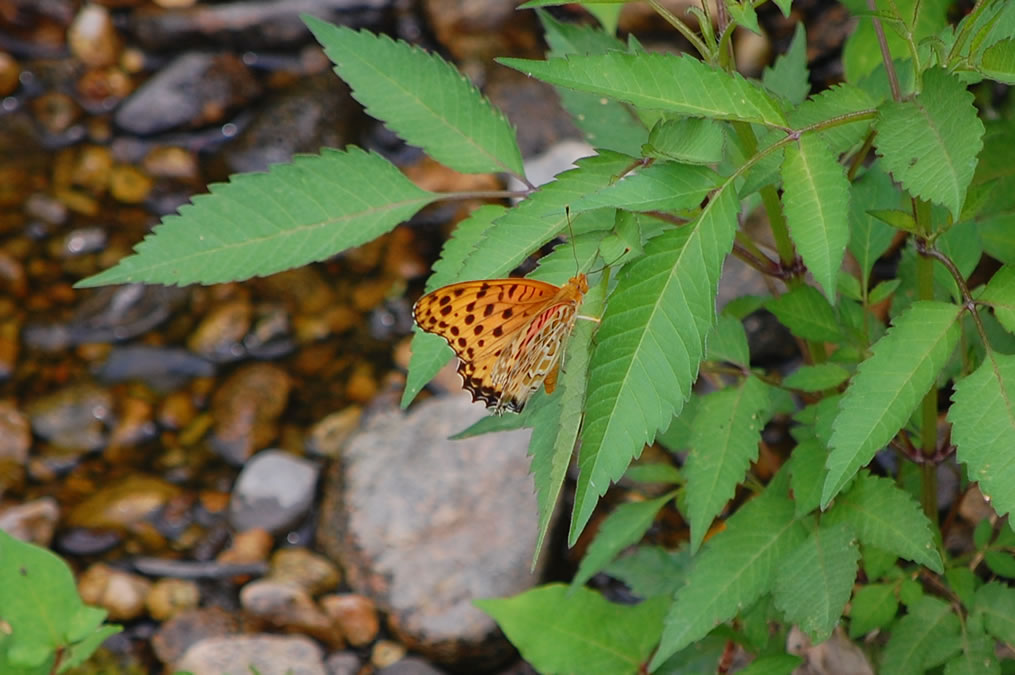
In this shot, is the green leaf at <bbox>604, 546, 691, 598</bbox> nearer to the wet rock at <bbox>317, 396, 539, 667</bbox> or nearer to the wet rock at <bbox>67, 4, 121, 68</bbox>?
the wet rock at <bbox>317, 396, 539, 667</bbox>

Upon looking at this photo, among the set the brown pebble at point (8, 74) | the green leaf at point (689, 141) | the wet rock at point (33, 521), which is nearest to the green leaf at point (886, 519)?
the green leaf at point (689, 141)

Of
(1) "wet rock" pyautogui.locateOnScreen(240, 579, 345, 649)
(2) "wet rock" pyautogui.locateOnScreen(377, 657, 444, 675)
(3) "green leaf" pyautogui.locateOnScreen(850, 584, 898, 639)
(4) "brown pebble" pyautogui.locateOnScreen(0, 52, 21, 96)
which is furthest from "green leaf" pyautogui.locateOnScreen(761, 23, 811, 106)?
(4) "brown pebble" pyautogui.locateOnScreen(0, 52, 21, 96)

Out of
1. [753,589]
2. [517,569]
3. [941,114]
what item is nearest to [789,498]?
[753,589]

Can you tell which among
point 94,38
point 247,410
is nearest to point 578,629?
point 247,410

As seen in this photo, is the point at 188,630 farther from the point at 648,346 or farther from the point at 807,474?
the point at 648,346

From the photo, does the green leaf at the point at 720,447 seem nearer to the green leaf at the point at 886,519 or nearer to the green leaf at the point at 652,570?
the green leaf at the point at 886,519
